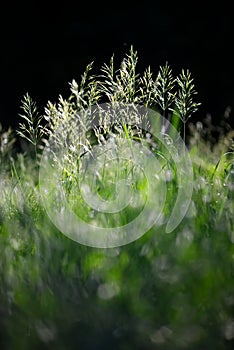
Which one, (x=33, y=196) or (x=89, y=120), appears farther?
(x=33, y=196)

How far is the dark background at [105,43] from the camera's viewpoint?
7.04 meters

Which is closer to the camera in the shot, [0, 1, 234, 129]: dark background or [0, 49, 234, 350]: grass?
[0, 49, 234, 350]: grass

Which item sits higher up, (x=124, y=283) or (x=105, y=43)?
(x=105, y=43)

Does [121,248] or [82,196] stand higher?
[82,196]

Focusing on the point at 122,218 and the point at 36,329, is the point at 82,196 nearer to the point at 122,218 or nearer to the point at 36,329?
the point at 122,218

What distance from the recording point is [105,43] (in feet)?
23.7

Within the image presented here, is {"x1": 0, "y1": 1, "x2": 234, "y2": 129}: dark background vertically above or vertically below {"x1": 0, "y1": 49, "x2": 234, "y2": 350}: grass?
above

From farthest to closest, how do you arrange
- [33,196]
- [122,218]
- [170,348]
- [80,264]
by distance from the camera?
[33,196]
[122,218]
[80,264]
[170,348]

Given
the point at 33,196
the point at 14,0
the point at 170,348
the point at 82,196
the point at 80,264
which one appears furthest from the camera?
the point at 14,0

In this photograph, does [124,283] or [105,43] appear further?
[105,43]

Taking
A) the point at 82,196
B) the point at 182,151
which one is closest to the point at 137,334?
the point at 82,196

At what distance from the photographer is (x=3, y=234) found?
108 inches

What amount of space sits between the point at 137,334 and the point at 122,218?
58 centimetres

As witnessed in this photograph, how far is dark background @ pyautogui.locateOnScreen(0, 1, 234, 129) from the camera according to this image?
704cm
